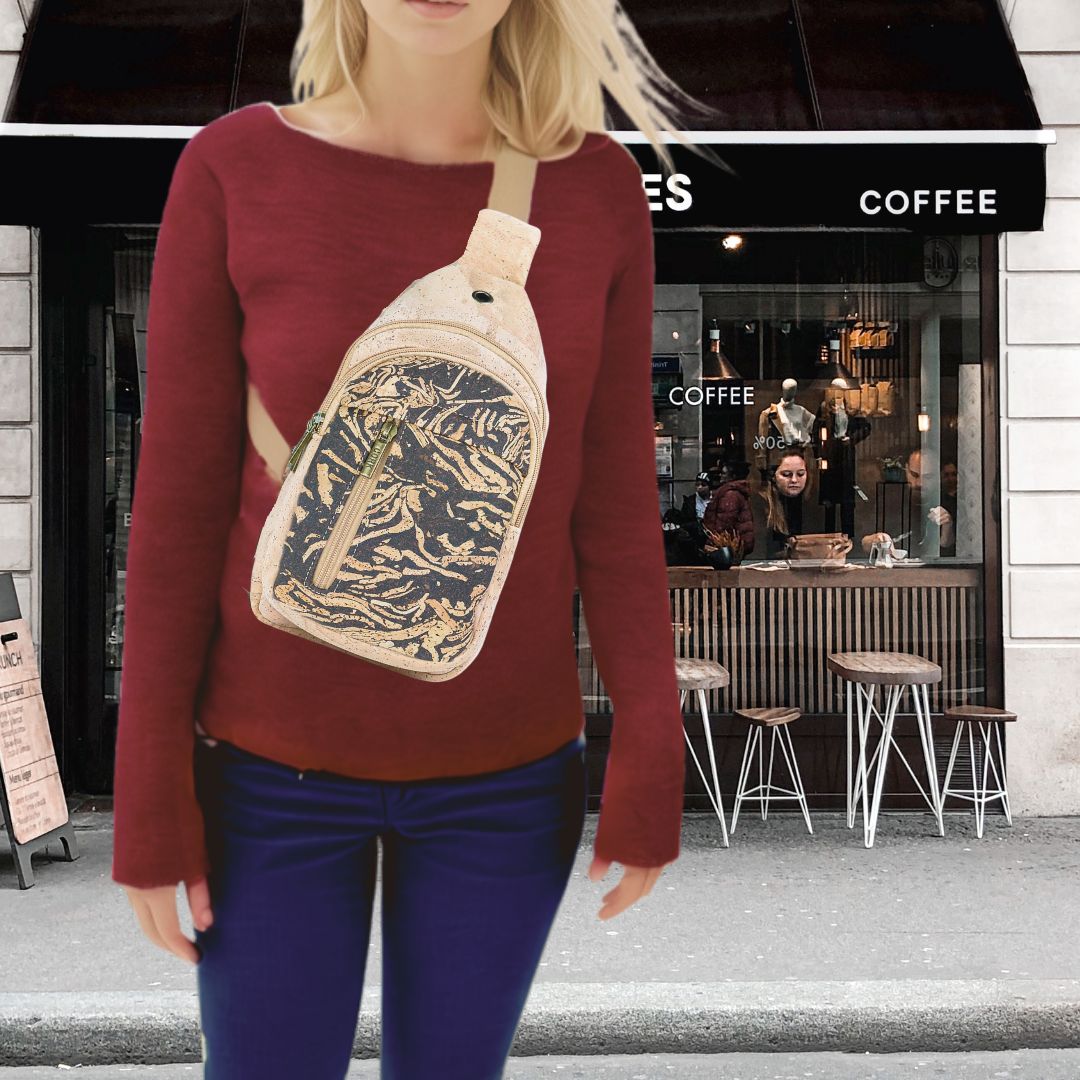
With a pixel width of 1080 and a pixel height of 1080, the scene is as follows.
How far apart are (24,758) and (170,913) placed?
4761mm

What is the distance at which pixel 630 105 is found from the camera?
5.53 feet

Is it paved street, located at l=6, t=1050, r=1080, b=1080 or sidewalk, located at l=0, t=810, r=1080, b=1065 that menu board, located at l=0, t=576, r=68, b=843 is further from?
paved street, located at l=6, t=1050, r=1080, b=1080

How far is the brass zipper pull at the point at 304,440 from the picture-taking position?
59.0 inches

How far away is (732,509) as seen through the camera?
7176 mm

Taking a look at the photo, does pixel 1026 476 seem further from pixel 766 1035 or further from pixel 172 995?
pixel 172 995

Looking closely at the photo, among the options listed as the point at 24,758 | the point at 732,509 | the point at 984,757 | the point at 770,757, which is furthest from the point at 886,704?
the point at 24,758

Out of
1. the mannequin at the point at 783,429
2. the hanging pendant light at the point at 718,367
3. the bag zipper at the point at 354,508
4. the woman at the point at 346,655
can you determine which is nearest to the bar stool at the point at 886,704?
the mannequin at the point at 783,429

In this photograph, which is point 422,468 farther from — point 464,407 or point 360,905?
point 360,905

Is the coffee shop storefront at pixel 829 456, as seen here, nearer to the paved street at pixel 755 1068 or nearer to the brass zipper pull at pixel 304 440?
the paved street at pixel 755 1068

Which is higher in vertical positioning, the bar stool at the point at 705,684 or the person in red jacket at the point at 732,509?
the person in red jacket at the point at 732,509

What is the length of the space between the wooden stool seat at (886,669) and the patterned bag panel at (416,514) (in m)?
5.03

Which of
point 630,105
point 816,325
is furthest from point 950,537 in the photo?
point 630,105

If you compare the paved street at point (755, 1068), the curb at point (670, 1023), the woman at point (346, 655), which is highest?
the woman at point (346, 655)

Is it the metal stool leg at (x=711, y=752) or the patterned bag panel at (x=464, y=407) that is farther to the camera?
the metal stool leg at (x=711, y=752)
